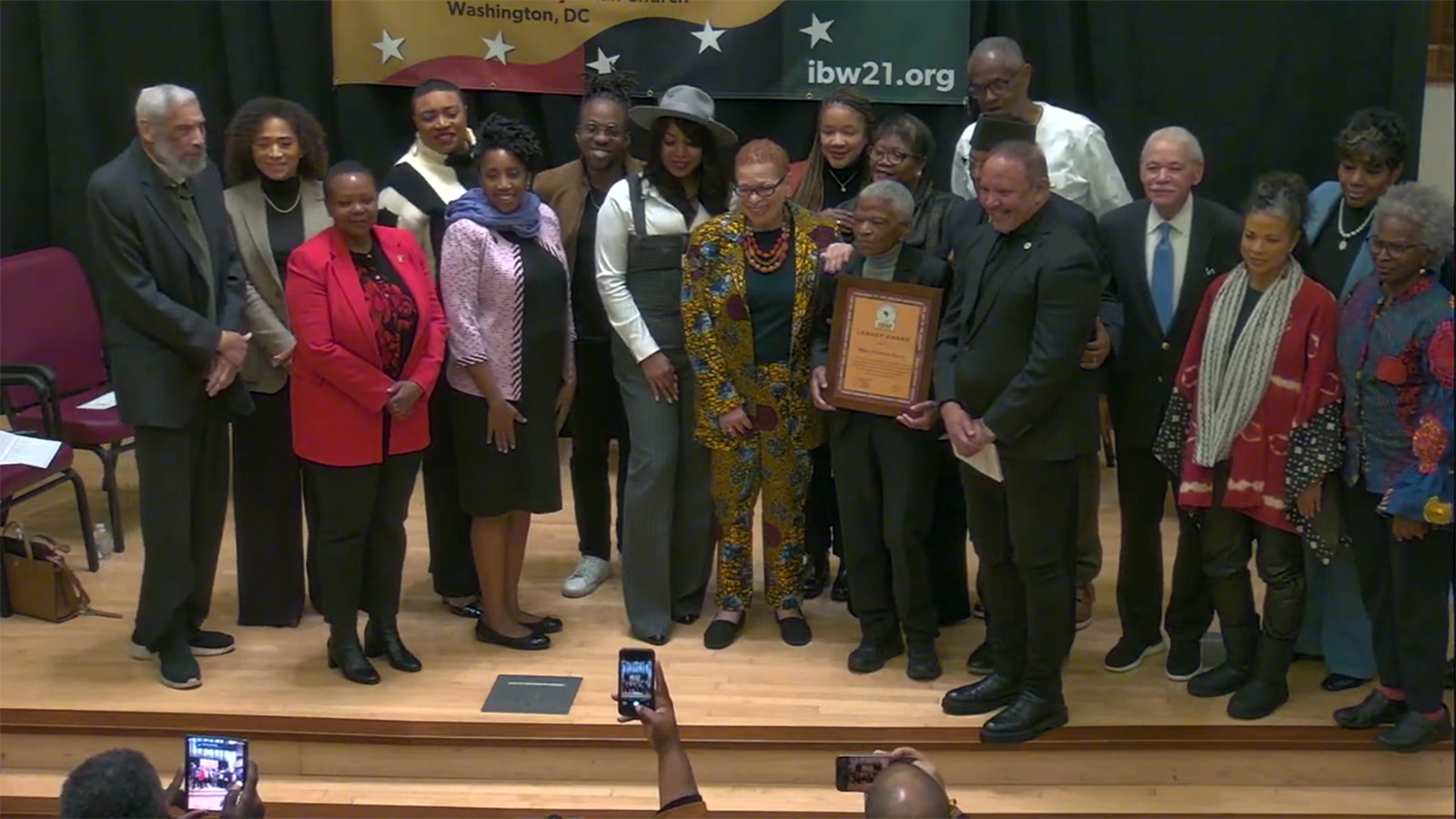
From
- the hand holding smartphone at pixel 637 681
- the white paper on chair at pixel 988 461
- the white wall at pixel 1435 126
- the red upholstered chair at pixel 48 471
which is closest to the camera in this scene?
the hand holding smartphone at pixel 637 681

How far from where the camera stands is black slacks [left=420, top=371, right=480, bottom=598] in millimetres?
4105

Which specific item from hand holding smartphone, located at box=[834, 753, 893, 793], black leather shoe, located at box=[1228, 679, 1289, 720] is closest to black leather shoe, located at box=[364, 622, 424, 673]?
hand holding smartphone, located at box=[834, 753, 893, 793]

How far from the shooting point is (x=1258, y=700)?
12.1 ft

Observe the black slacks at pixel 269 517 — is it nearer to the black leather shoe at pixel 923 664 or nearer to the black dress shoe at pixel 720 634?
the black dress shoe at pixel 720 634

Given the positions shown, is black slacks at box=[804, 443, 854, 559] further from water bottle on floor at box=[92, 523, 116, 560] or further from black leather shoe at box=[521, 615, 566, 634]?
water bottle on floor at box=[92, 523, 116, 560]

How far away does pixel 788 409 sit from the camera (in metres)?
3.91

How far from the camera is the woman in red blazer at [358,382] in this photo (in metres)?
3.60

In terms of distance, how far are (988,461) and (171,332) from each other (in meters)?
1.99

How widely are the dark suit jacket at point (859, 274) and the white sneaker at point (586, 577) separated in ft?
3.71

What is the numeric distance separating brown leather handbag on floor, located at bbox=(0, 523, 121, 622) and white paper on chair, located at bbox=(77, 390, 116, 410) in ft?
Answer: 2.03

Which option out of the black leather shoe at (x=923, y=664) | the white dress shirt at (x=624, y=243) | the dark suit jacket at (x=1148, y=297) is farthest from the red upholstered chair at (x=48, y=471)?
the dark suit jacket at (x=1148, y=297)

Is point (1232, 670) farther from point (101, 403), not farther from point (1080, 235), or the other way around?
point (101, 403)

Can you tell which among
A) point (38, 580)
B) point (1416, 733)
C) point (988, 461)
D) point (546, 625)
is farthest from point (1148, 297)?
point (38, 580)

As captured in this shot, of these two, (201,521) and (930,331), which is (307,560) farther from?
(930,331)
